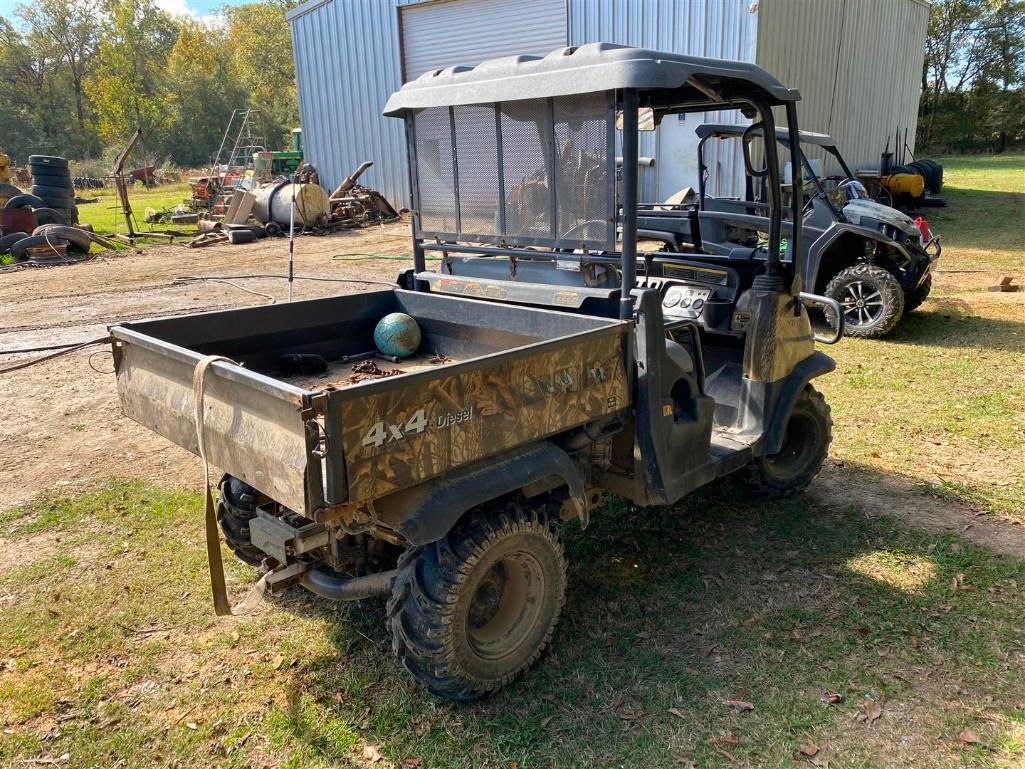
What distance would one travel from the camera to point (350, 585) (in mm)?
3070

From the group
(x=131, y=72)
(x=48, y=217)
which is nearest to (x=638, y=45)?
(x=48, y=217)

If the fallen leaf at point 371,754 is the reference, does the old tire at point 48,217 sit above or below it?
above

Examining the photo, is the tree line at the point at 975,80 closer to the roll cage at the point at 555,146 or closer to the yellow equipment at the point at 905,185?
the yellow equipment at the point at 905,185

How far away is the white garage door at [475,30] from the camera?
628 inches

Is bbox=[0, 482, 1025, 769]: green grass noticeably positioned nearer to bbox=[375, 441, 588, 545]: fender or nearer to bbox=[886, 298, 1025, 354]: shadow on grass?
bbox=[375, 441, 588, 545]: fender

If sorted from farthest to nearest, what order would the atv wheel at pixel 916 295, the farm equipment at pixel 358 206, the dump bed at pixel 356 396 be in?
the farm equipment at pixel 358 206
the atv wheel at pixel 916 295
the dump bed at pixel 356 396

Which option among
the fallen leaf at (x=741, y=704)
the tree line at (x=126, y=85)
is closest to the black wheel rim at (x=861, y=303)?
the fallen leaf at (x=741, y=704)

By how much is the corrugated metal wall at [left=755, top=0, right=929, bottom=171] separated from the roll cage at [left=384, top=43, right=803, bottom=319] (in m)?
10.5

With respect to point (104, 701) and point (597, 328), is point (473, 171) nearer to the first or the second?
point (597, 328)

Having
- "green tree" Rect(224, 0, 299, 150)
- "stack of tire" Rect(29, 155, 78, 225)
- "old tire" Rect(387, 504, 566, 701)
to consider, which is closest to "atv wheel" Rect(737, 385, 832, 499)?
"old tire" Rect(387, 504, 566, 701)

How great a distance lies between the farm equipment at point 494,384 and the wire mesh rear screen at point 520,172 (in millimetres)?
10

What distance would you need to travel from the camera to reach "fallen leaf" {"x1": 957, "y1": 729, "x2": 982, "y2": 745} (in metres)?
2.92

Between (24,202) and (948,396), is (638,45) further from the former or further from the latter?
(24,202)

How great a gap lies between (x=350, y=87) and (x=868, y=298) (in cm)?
1572
